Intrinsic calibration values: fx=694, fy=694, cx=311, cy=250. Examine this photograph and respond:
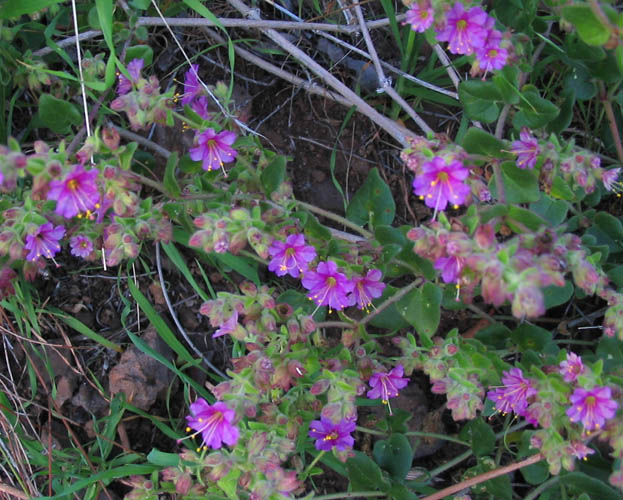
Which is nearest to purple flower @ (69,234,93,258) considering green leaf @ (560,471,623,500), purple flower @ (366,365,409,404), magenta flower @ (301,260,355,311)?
magenta flower @ (301,260,355,311)

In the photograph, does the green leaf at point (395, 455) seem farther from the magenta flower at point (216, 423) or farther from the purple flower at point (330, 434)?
the magenta flower at point (216, 423)

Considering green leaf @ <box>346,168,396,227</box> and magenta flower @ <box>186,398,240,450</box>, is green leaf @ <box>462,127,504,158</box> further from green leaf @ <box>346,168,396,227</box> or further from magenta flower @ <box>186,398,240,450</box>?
magenta flower @ <box>186,398,240,450</box>

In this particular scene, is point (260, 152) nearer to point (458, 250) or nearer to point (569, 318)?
point (458, 250)

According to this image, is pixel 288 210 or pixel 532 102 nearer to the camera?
pixel 288 210

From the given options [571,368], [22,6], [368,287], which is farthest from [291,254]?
[22,6]

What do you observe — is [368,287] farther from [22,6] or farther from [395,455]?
[22,6]

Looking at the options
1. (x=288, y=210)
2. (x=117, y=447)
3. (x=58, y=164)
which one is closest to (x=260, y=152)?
(x=288, y=210)

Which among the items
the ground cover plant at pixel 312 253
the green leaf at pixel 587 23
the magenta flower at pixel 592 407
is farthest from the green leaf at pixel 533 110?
the magenta flower at pixel 592 407
